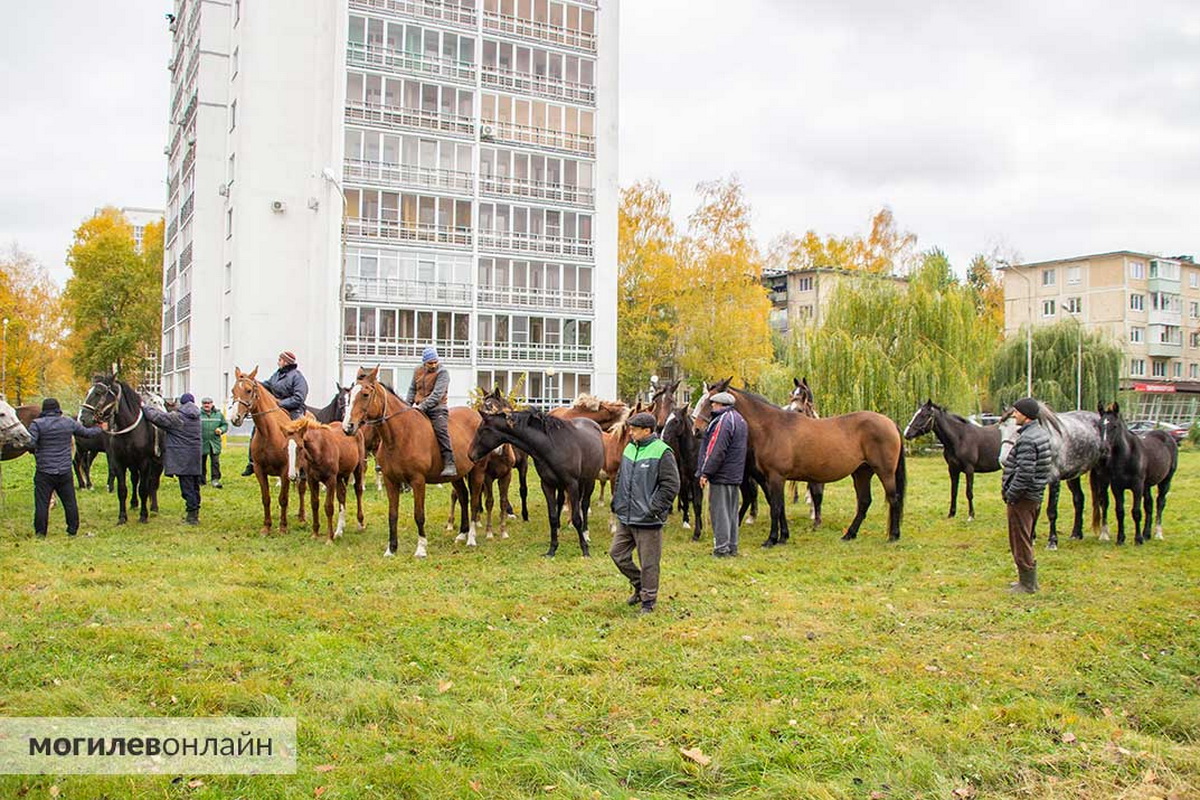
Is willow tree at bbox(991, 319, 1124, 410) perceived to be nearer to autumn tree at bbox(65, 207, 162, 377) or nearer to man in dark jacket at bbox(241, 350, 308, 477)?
man in dark jacket at bbox(241, 350, 308, 477)

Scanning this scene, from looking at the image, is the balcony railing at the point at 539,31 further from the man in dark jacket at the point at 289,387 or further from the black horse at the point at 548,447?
the black horse at the point at 548,447

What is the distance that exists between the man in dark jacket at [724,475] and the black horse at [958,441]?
5.17 meters

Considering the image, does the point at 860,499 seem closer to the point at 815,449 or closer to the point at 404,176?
the point at 815,449

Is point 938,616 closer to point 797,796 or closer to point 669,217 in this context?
point 797,796

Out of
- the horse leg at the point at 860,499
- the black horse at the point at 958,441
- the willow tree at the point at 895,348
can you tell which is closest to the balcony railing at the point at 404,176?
the willow tree at the point at 895,348

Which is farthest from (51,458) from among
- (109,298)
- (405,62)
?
(109,298)

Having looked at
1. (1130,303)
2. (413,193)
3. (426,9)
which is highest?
(426,9)

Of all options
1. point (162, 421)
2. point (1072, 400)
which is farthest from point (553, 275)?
point (162, 421)

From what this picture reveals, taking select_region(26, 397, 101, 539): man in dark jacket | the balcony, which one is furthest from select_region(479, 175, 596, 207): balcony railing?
select_region(26, 397, 101, 539): man in dark jacket

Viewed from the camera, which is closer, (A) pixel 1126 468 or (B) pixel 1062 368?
(A) pixel 1126 468

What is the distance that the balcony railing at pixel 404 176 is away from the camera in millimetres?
41844

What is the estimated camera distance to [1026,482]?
9602 millimetres

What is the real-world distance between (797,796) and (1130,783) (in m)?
1.96

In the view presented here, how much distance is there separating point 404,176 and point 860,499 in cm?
3373
